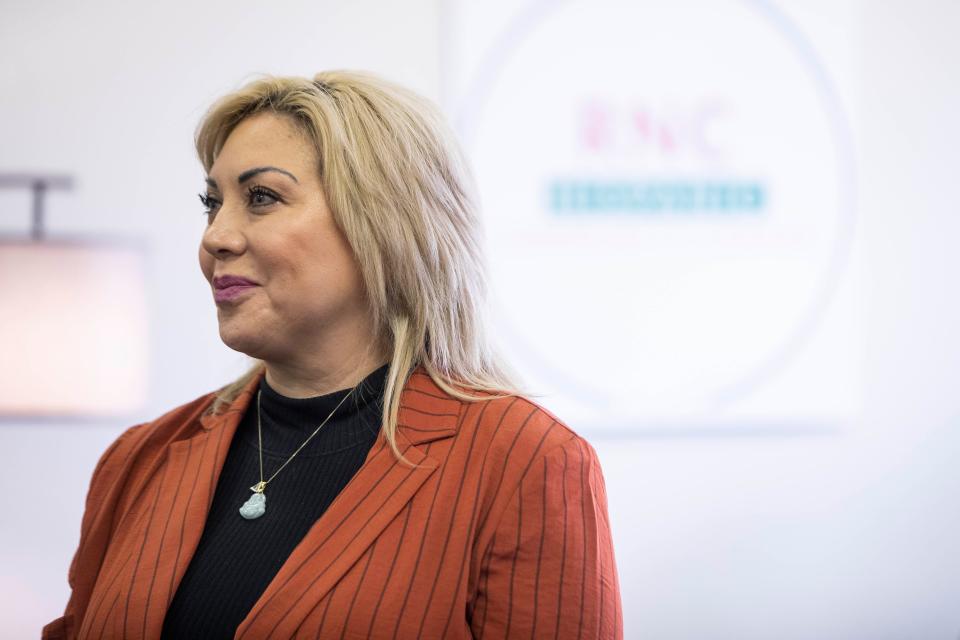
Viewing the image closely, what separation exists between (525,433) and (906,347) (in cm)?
162

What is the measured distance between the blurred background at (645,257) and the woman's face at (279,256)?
0.86 meters

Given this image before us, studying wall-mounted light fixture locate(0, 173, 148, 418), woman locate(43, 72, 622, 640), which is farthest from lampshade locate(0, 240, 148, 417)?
woman locate(43, 72, 622, 640)

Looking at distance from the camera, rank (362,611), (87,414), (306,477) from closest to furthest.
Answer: (362,611), (306,477), (87,414)

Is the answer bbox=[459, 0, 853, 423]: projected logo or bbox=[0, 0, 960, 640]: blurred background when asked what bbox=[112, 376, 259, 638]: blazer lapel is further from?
bbox=[459, 0, 853, 423]: projected logo

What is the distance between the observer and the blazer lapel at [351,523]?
1.04 meters

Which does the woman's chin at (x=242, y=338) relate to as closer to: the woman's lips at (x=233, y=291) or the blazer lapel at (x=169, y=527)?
the woman's lips at (x=233, y=291)

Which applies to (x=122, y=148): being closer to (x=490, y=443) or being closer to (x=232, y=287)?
(x=232, y=287)

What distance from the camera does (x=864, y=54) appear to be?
7.43 ft

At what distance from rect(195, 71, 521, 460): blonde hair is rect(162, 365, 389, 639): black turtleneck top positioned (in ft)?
0.26

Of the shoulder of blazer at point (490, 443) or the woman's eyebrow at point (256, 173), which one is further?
the woman's eyebrow at point (256, 173)

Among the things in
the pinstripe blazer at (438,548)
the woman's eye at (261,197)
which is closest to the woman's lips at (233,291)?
the woman's eye at (261,197)

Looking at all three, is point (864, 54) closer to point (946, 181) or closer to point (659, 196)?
point (946, 181)

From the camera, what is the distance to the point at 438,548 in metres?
1.08

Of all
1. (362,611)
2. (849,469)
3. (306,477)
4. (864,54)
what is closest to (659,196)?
(864,54)
